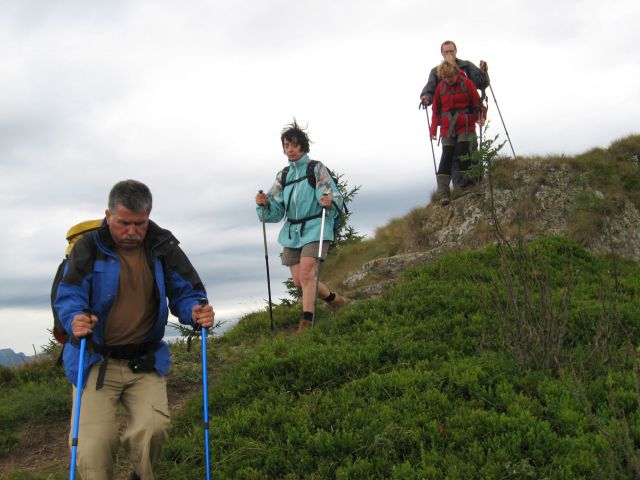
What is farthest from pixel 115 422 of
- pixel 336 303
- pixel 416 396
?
pixel 336 303

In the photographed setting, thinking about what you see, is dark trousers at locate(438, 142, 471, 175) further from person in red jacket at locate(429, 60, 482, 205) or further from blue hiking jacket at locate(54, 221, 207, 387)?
blue hiking jacket at locate(54, 221, 207, 387)

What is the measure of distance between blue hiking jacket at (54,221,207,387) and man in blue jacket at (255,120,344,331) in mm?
4108

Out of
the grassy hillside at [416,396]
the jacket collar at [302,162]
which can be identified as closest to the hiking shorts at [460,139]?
the grassy hillside at [416,396]

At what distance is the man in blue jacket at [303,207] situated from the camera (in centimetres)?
926

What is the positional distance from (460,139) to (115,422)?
1071 centimetres

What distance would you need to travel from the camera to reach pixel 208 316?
509cm

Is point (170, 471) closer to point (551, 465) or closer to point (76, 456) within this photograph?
point (76, 456)

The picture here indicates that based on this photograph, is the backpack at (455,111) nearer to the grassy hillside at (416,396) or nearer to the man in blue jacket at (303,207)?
the grassy hillside at (416,396)

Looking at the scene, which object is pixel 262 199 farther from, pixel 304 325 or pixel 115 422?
pixel 115 422

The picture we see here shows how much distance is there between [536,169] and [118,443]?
38.7 ft

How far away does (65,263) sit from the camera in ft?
16.1

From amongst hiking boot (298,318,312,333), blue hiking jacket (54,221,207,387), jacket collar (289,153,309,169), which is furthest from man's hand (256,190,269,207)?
blue hiking jacket (54,221,207,387)

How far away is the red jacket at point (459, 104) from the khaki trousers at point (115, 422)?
405 inches

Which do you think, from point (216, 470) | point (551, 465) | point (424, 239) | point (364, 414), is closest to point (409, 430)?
point (364, 414)
